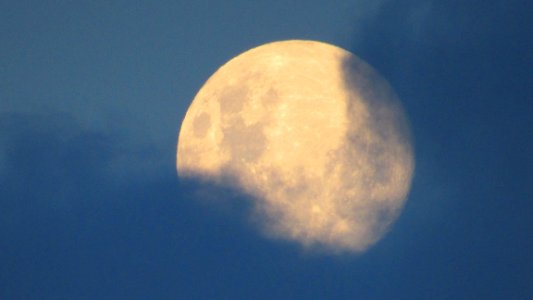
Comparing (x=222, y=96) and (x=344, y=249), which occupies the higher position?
(x=222, y=96)

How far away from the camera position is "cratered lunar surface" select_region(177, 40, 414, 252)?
12906 mm

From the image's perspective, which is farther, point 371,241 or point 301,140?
point 371,241

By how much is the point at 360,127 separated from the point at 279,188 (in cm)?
215

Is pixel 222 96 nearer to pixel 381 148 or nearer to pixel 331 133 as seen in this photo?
pixel 331 133

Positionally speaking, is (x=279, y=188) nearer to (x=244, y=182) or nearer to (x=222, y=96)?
(x=244, y=182)

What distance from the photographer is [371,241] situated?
46.0 feet

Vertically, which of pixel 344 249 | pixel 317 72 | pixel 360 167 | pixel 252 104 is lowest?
pixel 344 249

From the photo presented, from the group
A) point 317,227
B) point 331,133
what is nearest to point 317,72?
point 331,133

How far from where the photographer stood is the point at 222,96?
13.5 meters

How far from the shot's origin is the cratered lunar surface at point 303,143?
42.3 ft

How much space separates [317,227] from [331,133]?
2.06 metres

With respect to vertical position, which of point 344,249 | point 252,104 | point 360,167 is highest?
point 252,104

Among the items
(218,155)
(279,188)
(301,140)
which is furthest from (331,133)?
(218,155)

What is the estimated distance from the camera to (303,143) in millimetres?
12805
